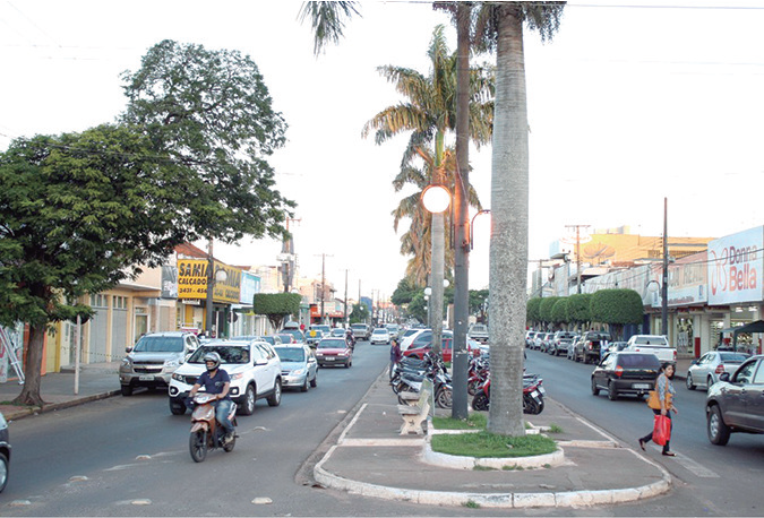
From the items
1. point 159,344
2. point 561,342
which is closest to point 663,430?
point 159,344

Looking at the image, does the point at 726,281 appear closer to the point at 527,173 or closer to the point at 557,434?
the point at 557,434

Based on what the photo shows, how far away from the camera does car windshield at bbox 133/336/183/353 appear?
2377 centimetres

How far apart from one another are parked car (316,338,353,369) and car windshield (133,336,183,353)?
14562mm

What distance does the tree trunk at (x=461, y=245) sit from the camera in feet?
48.0

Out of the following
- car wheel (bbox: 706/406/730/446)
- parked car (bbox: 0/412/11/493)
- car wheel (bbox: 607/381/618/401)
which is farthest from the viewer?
car wheel (bbox: 607/381/618/401)

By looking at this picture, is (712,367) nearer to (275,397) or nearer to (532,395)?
(532,395)

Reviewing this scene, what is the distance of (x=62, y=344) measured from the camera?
3291cm

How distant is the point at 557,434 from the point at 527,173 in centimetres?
516

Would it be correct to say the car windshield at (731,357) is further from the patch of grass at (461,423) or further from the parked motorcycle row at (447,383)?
the patch of grass at (461,423)

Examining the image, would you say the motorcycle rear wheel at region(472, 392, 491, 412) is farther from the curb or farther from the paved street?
the curb

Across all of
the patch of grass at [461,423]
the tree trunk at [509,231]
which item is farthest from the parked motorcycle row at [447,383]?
the tree trunk at [509,231]

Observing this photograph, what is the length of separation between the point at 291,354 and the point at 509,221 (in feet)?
50.7

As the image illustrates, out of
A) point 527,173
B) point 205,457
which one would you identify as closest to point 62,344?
point 205,457

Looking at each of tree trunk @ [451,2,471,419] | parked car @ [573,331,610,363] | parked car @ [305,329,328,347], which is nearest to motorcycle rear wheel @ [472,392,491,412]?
tree trunk @ [451,2,471,419]
